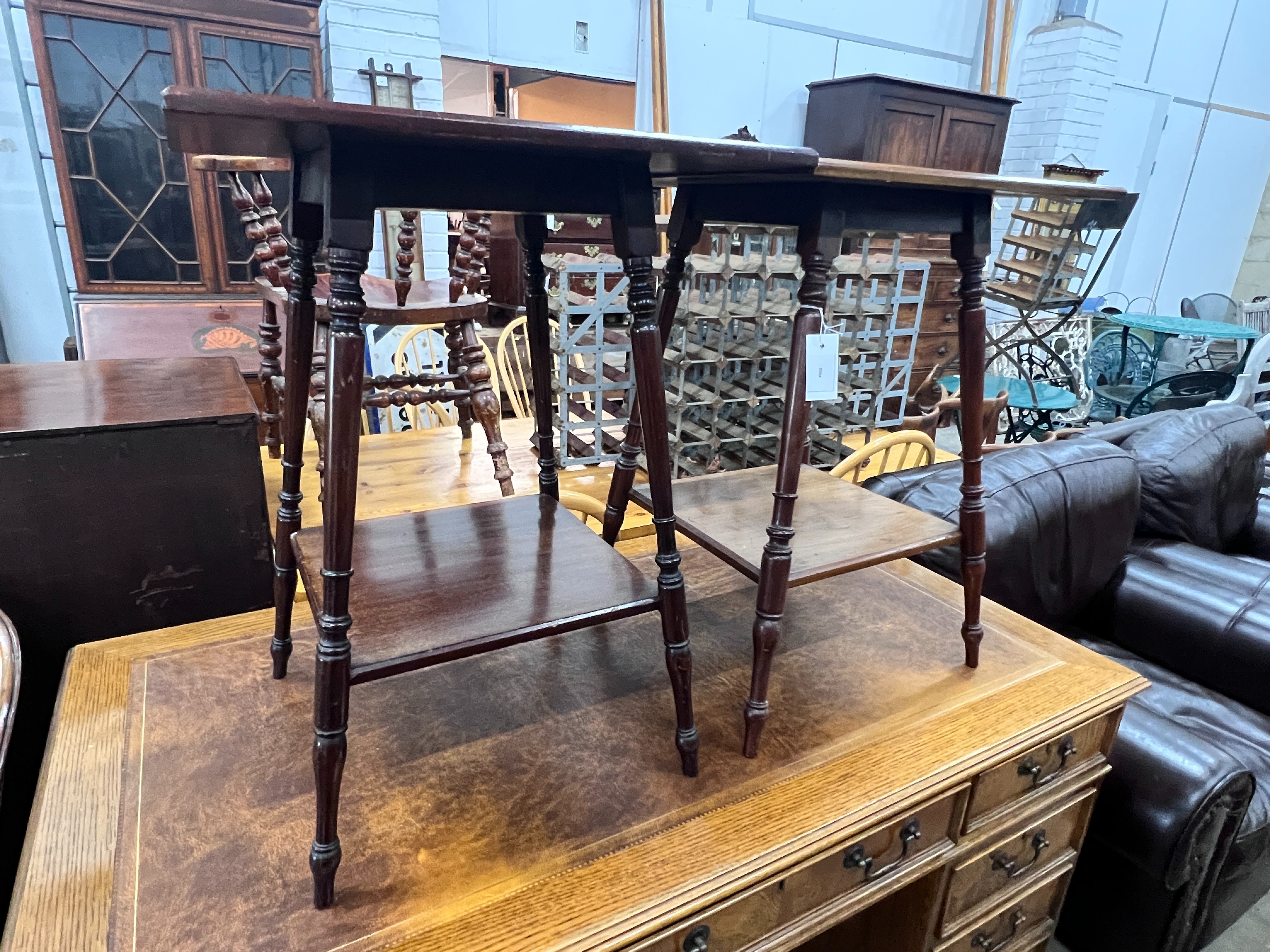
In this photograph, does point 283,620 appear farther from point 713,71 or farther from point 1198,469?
point 713,71

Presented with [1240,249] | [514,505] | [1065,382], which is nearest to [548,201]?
[514,505]

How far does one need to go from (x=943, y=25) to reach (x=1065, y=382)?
8.48 feet

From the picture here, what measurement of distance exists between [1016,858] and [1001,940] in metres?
0.19

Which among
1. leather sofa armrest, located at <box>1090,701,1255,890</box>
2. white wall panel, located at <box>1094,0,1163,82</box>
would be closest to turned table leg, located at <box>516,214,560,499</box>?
leather sofa armrest, located at <box>1090,701,1255,890</box>

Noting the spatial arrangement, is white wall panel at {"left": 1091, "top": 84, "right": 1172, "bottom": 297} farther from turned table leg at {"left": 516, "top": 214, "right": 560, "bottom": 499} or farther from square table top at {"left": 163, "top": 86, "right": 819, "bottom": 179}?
square table top at {"left": 163, "top": 86, "right": 819, "bottom": 179}

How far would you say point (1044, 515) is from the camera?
165cm

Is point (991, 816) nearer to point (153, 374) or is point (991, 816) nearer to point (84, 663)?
point (84, 663)

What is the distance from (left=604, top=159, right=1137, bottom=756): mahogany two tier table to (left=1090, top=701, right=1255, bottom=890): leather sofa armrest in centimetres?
40

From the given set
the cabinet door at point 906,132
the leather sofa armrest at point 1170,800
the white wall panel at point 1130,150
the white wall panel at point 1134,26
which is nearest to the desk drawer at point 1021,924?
the leather sofa armrest at point 1170,800

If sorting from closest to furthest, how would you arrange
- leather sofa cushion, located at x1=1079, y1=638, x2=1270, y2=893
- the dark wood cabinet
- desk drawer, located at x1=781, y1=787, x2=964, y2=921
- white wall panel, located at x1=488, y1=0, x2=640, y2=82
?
desk drawer, located at x1=781, y1=787, x2=964, y2=921 < leather sofa cushion, located at x1=1079, y1=638, x2=1270, y2=893 < white wall panel, located at x1=488, y1=0, x2=640, y2=82 < the dark wood cabinet

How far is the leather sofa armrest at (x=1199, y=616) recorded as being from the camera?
1619 millimetres

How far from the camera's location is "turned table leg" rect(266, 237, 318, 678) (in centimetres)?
86

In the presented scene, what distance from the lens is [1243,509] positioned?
7.30ft

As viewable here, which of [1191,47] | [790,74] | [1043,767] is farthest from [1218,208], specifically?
[1043,767]
